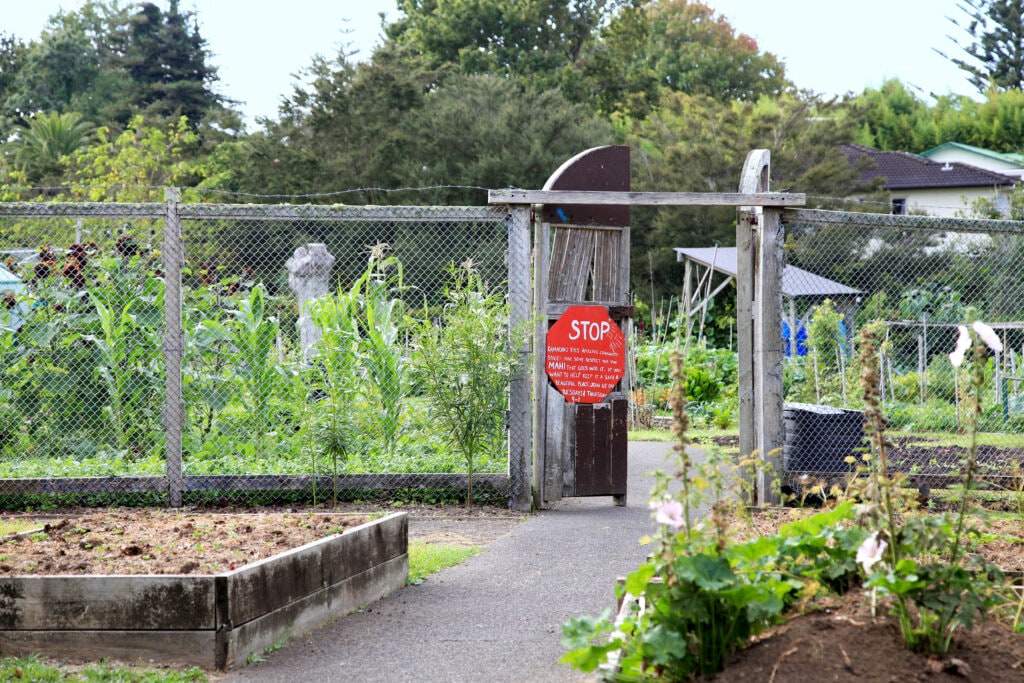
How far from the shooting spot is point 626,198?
8.16 meters

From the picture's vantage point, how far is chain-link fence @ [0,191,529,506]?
26.3ft

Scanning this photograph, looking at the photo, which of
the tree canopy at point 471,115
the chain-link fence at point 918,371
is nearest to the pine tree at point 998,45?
the tree canopy at point 471,115

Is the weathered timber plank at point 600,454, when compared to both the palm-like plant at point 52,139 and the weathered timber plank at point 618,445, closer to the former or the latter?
the weathered timber plank at point 618,445

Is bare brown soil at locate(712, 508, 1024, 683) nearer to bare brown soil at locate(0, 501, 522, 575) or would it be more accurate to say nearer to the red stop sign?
bare brown soil at locate(0, 501, 522, 575)

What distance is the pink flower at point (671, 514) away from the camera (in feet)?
9.80

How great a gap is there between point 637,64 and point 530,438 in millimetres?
44500

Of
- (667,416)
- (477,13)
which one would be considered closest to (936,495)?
(667,416)

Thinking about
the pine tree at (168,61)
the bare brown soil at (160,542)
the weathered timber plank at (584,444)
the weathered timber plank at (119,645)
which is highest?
the pine tree at (168,61)

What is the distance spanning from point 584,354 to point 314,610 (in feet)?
12.9

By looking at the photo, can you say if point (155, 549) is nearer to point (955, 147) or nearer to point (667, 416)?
point (667, 416)

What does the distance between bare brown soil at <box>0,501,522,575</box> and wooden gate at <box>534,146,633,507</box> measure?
2.74m

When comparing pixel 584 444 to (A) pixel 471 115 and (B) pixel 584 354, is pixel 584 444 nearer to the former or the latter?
(B) pixel 584 354

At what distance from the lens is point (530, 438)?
8.33 metres

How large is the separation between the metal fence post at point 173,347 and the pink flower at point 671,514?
571 centimetres
